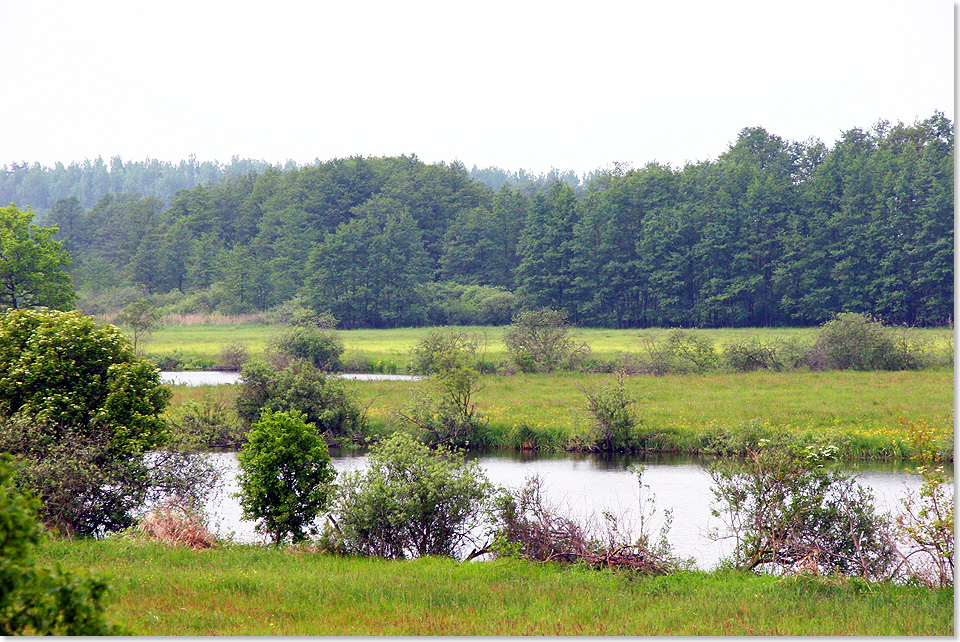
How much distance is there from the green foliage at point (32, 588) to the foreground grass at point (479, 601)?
3373 millimetres

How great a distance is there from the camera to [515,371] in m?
49.8

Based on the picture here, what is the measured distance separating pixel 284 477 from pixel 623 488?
1106cm

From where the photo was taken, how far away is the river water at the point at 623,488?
61.8ft

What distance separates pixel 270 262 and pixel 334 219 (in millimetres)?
12265

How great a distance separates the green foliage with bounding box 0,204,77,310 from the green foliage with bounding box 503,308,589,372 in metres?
25.2

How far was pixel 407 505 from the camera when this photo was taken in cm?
1559

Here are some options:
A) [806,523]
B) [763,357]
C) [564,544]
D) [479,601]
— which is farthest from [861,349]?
[479,601]

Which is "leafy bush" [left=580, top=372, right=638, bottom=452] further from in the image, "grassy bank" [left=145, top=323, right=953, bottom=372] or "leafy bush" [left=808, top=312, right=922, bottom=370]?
"leafy bush" [left=808, top=312, right=922, bottom=370]

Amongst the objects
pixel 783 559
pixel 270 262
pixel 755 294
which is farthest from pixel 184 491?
pixel 270 262

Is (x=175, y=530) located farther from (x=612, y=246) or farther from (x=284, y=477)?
(x=612, y=246)

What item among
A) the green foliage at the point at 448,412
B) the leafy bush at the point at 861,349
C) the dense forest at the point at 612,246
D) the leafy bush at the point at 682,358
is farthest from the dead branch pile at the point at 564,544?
the dense forest at the point at 612,246

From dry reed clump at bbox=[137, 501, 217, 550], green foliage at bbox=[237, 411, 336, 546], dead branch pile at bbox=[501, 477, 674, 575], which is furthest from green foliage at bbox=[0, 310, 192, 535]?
dead branch pile at bbox=[501, 477, 674, 575]

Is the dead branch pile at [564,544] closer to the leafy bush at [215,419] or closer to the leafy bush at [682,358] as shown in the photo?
the leafy bush at [215,419]

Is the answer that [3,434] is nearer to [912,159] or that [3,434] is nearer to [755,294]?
[755,294]
